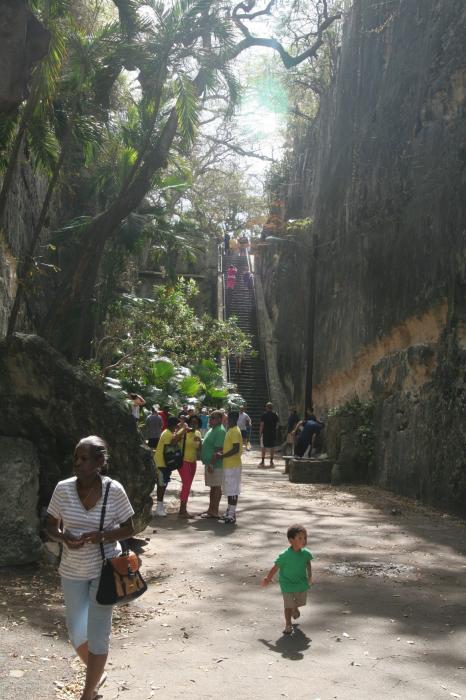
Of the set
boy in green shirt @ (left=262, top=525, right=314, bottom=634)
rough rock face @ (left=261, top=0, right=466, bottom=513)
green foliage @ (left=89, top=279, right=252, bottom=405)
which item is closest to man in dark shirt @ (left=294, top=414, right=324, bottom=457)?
rough rock face @ (left=261, top=0, right=466, bottom=513)

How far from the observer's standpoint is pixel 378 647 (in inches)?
210

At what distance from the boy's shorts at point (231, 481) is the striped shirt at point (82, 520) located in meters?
6.33

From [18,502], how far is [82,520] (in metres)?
3.35

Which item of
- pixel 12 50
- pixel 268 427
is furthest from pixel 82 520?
pixel 268 427

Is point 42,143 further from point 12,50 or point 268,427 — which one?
point 268,427

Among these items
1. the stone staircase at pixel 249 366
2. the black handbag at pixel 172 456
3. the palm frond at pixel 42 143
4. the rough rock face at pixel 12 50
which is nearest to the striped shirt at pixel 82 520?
the rough rock face at pixel 12 50

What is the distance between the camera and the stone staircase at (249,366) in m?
29.4

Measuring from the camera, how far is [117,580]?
3975 mm

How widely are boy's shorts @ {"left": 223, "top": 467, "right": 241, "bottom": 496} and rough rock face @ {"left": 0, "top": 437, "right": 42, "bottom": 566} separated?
3416 mm

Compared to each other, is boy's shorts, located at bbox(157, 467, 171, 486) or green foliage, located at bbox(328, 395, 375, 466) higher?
green foliage, located at bbox(328, 395, 375, 466)

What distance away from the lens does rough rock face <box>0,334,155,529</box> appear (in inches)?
307

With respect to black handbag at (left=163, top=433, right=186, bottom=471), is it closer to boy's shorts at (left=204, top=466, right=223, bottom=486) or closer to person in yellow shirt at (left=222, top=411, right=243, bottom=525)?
boy's shorts at (left=204, top=466, right=223, bottom=486)

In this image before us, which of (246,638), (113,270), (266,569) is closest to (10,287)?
(113,270)

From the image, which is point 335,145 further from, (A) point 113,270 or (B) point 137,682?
(B) point 137,682
